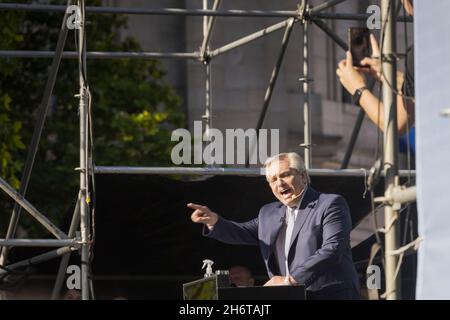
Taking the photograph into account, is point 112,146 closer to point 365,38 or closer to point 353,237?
point 353,237

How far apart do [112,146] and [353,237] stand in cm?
928

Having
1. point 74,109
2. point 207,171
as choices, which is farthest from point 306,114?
point 74,109

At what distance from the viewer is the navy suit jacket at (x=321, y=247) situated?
8.59 meters

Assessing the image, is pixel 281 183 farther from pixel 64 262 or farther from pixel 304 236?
pixel 64 262

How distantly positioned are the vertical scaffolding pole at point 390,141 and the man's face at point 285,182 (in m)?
2.46

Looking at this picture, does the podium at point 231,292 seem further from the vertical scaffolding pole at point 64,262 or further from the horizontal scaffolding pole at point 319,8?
the horizontal scaffolding pole at point 319,8

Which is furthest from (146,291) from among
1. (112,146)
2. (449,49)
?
(112,146)

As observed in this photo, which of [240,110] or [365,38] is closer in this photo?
[365,38]

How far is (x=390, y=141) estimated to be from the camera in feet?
21.3

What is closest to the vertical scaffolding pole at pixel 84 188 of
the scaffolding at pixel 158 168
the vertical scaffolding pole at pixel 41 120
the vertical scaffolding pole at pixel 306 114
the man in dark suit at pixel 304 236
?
the scaffolding at pixel 158 168

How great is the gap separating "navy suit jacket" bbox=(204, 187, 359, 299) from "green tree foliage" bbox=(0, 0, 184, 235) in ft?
28.7

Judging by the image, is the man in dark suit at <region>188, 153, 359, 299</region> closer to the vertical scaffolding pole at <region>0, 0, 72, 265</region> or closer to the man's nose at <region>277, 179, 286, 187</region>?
the man's nose at <region>277, 179, 286, 187</region>
